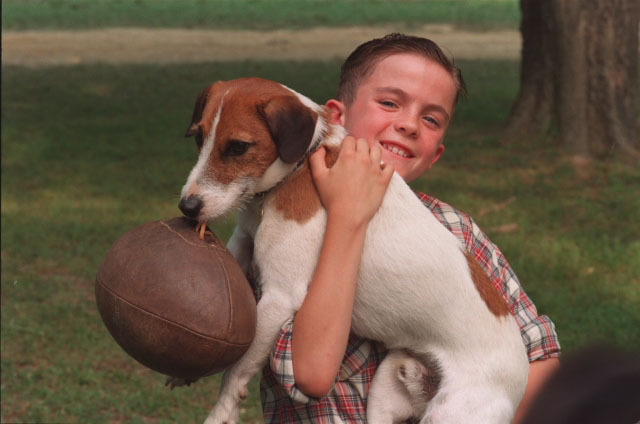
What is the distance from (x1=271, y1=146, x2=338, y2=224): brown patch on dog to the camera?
260cm

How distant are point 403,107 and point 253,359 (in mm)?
1032

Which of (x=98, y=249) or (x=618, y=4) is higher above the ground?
(x=618, y=4)

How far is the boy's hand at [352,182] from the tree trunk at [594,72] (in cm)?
678

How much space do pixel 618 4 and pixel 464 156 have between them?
2.29m

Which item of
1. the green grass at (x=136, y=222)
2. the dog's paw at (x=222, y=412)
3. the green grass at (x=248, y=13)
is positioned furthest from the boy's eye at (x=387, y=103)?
the green grass at (x=248, y=13)

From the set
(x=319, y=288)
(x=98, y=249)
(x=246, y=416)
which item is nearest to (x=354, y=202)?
(x=319, y=288)

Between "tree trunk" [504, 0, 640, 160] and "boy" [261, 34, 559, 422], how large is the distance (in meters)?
6.17

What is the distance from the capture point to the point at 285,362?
2484 mm

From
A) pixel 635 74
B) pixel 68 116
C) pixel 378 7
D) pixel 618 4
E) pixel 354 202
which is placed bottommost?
pixel 378 7

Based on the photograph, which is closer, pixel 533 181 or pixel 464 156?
pixel 533 181

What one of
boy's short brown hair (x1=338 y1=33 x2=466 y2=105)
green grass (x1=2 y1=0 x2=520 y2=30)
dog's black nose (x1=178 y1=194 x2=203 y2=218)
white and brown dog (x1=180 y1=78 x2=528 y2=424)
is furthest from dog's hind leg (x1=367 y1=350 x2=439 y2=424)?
green grass (x1=2 y1=0 x2=520 y2=30)

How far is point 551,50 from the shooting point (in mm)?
9188

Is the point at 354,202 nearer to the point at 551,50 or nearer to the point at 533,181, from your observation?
the point at 533,181

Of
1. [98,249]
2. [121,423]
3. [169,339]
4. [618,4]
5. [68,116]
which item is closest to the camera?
[169,339]
